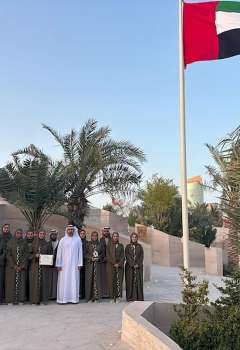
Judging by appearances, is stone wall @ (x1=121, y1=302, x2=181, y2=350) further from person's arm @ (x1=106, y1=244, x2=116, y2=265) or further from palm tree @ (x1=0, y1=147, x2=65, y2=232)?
palm tree @ (x1=0, y1=147, x2=65, y2=232)

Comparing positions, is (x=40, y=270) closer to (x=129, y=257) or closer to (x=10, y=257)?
(x=10, y=257)

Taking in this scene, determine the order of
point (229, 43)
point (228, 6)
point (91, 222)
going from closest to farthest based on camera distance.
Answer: point (229, 43), point (228, 6), point (91, 222)

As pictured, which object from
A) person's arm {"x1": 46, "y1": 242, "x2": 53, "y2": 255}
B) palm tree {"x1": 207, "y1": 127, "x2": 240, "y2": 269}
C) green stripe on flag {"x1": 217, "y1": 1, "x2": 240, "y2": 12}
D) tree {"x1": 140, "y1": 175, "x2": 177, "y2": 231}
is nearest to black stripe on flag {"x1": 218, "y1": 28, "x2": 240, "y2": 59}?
green stripe on flag {"x1": 217, "y1": 1, "x2": 240, "y2": 12}

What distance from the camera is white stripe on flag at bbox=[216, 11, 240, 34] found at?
8.58m

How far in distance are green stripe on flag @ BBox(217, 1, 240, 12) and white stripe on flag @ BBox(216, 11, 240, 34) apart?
73mm

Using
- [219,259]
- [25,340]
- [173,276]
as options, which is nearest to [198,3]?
[25,340]

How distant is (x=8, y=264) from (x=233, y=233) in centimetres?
610

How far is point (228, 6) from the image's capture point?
866 cm

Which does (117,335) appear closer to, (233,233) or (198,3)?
(233,233)

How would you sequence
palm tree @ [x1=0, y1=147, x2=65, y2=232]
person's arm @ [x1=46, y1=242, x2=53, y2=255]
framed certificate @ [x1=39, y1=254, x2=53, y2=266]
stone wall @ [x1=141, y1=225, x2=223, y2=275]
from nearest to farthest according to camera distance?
framed certificate @ [x1=39, y1=254, x2=53, y2=266] < person's arm @ [x1=46, y1=242, x2=53, y2=255] < palm tree @ [x1=0, y1=147, x2=65, y2=232] < stone wall @ [x1=141, y1=225, x2=223, y2=275]

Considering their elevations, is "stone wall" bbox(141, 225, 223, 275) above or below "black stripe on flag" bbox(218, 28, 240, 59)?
below

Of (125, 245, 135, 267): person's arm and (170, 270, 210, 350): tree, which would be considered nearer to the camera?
(170, 270, 210, 350): tree

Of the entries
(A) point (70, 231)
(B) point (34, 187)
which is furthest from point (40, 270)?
(B) point (34, 187)

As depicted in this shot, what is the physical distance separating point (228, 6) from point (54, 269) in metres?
6.54
